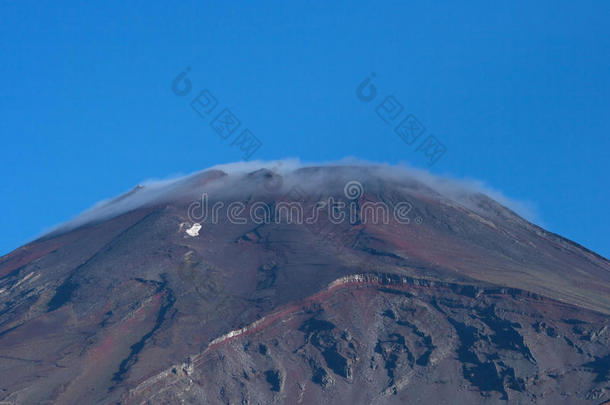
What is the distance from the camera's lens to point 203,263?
283 ft

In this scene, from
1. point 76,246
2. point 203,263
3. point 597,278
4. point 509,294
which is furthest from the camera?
point 76,246

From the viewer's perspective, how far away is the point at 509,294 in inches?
3061

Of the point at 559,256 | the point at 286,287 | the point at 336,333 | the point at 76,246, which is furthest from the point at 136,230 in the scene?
the point at 559,256

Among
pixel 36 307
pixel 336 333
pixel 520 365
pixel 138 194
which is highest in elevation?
pixel 138 194

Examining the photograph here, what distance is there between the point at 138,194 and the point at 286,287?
192 ft

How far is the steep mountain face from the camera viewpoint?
68.4 metres

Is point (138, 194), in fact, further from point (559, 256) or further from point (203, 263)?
point (559, 256)

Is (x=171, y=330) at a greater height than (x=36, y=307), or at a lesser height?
lesser

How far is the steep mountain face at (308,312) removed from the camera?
6844 cm

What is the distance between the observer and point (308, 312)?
76375 millimetres

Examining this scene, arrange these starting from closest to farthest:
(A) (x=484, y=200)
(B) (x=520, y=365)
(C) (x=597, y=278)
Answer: (B) (x=520, y=365)
(C) (x=597, y=278)
(A) (x=484, y=200)

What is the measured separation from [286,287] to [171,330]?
12.3 m

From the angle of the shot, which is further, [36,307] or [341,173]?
[341,173]

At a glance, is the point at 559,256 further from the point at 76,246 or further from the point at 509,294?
the point at 76,246
